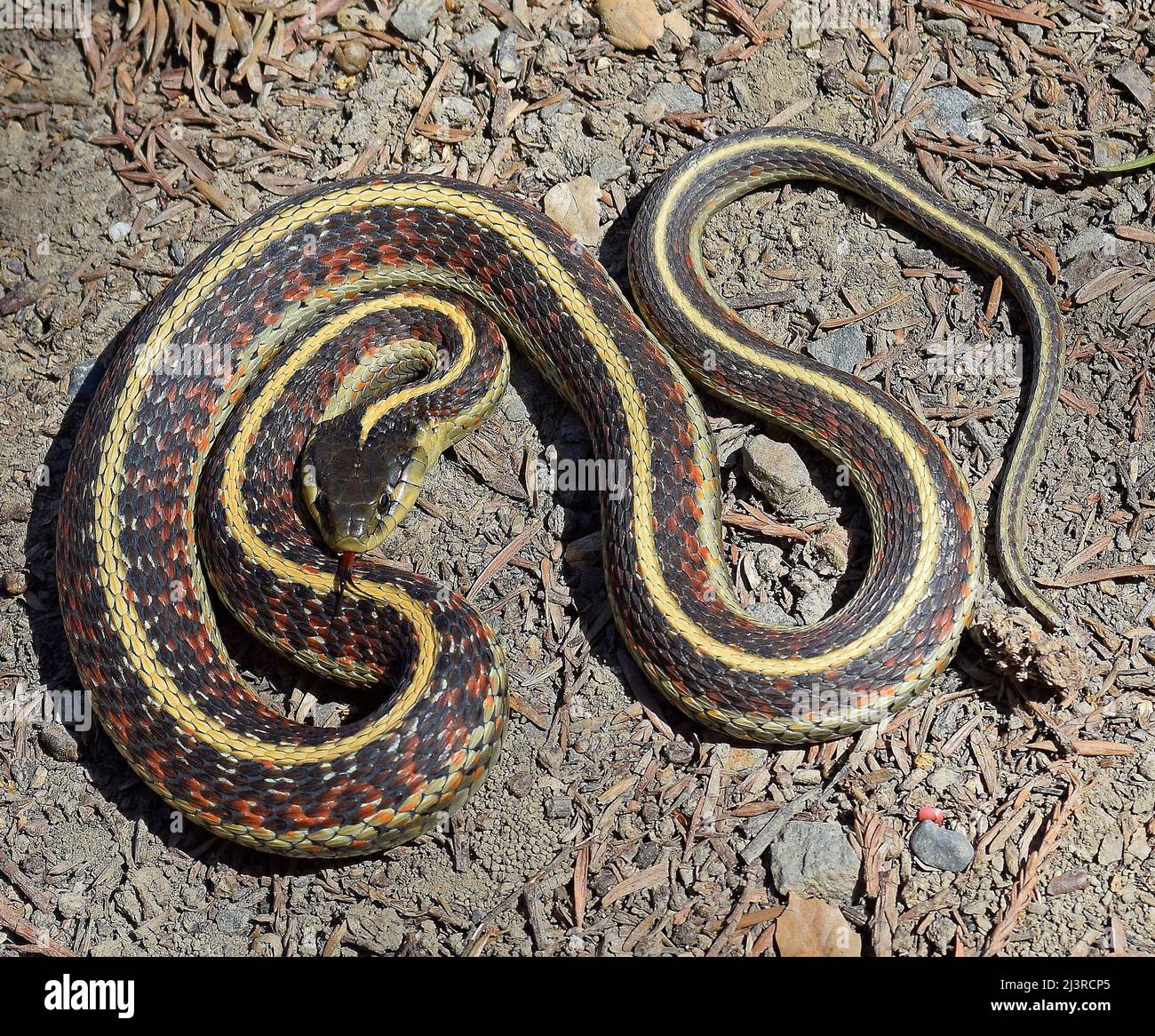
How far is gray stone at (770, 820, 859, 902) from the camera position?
5199mm

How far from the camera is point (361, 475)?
5906 mm

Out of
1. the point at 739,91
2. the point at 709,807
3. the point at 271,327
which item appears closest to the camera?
the point at 709,807

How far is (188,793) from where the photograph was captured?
5.31 meters

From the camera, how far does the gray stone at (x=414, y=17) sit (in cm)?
749

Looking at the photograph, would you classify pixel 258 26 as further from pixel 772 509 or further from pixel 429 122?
pixel 772 509

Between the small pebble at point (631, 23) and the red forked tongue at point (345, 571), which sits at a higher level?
the small pebble at point (631, 23)

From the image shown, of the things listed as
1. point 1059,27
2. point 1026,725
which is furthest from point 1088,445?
point 1059,27

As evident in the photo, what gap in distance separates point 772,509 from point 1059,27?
168 inches

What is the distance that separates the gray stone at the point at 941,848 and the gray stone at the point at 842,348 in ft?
9.84

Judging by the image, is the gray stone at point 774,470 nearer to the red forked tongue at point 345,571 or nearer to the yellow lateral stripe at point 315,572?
the yellow lateral stripe at point 315,572

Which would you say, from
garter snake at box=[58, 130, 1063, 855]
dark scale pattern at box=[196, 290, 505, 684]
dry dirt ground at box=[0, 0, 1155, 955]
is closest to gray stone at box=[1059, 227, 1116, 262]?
dry dirt ground at box=[0, 0, 1155, 955]

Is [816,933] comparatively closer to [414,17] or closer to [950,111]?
[950,111]

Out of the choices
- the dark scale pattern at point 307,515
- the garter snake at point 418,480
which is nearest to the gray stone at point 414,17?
the garter snake at point 418,480

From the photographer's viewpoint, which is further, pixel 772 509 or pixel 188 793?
pixel 772 509
